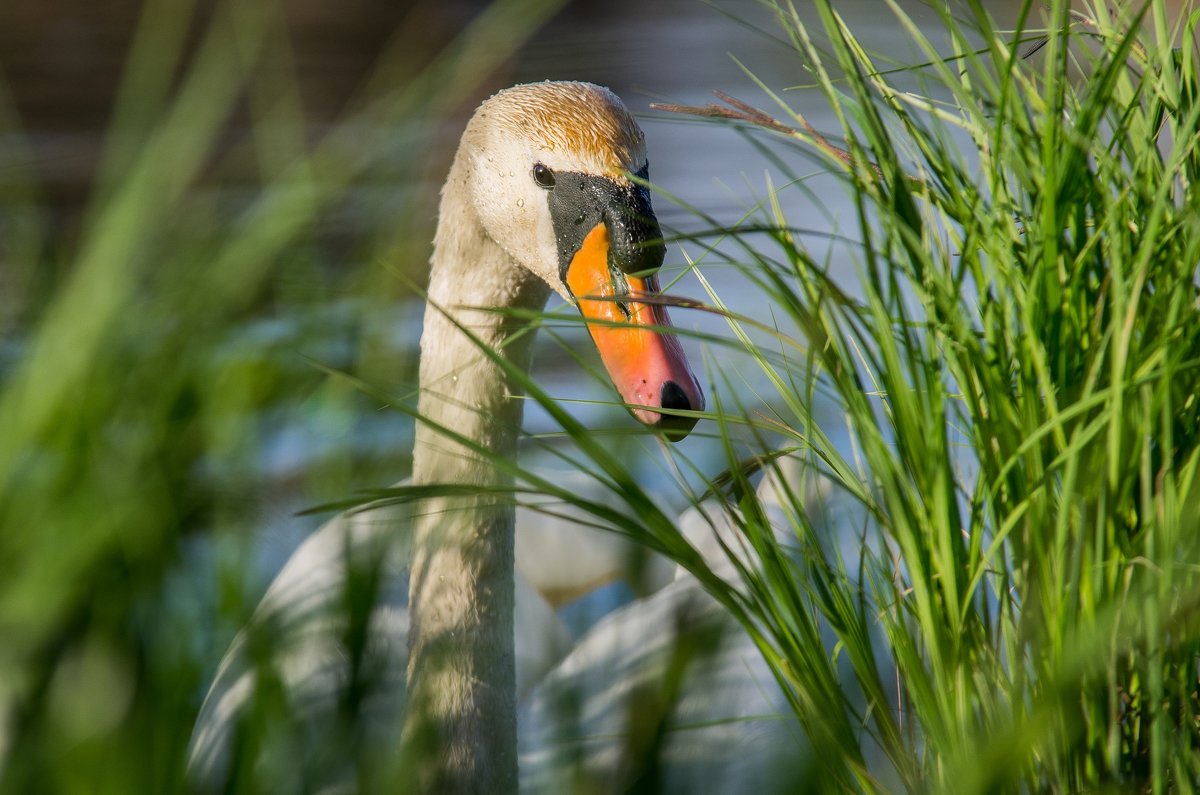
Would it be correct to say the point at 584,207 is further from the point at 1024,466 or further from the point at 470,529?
the point at 1024,466

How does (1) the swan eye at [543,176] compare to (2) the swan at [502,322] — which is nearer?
(2) the swan at [502,322]

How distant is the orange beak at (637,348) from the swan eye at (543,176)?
0.11 meters

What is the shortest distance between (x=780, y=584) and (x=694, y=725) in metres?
0.20

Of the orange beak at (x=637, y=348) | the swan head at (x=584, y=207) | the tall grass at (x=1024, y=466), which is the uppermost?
the swan head at (x=584, y=207)

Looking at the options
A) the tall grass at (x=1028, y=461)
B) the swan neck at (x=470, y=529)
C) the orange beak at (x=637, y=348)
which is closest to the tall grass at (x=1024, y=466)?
the tall grass at (x=1028, y=461)

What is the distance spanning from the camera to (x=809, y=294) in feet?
3.24

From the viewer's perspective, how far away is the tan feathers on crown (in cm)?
159

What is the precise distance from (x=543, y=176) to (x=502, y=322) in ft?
0.63

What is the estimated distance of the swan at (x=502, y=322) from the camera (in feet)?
5.08

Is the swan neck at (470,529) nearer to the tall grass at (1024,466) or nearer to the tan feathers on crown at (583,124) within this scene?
the tan feathers on crown at (583,124)

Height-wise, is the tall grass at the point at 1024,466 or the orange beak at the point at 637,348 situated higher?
the orange beak at the point at 637,348

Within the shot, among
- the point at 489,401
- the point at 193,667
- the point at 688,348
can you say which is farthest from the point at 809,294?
the point at 688,348

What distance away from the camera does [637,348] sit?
1481 millimetres

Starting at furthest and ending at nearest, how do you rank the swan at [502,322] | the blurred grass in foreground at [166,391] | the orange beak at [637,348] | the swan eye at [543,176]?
the swan eye at [543,176], the swan at [502,322], the orange beak at [637,348], the blurred grass in foreground at [166,391]
